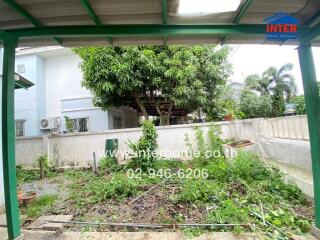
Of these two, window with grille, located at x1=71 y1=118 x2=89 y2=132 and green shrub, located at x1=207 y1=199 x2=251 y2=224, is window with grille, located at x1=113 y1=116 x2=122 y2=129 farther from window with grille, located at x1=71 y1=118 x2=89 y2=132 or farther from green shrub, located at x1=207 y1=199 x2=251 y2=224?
green shrub, located at x1=207 y1=199 x2=251 y2=224

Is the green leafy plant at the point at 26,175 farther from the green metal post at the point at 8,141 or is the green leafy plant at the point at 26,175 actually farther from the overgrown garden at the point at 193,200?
the green metal post at the point at 8,141

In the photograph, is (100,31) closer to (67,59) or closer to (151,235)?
(151,235)

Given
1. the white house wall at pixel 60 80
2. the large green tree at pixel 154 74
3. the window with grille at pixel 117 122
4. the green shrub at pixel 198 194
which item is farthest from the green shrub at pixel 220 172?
the white house wall at pixel 60 80

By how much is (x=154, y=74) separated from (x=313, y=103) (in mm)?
6251

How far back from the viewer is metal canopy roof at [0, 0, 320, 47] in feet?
8.09

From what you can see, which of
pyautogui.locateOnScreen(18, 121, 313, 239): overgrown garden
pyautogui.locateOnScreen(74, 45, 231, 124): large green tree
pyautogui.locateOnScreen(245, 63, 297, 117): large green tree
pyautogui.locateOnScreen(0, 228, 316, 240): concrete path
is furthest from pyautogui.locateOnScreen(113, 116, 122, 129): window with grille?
pyautogui.locateOnScreen(245, 63, 297, 117): large green tree

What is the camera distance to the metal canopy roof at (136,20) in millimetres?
2465

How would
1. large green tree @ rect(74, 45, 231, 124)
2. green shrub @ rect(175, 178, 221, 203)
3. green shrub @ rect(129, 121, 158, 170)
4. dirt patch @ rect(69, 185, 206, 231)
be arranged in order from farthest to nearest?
large green tree @ rect(74, 45, 231, 124) → green shrub @ rect(129, 121, 158, 170) → green shrub @ rect(175, 178, 221, 203) → dirt patch @ rect(69, 185, 206, 231)

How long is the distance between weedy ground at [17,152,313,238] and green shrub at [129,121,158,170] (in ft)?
2.24

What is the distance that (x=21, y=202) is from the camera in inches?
179

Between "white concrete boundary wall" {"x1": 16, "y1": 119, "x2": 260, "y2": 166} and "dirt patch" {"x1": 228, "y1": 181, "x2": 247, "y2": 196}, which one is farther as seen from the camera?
"white concrete boundary wall" {"x1": 16, "y1": 119, "x2": 260, "y2": 166}

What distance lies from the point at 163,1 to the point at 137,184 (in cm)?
390

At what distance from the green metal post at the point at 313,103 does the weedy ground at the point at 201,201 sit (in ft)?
2.34

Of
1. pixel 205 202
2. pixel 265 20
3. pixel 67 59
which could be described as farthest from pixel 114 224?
pixel 67 59
